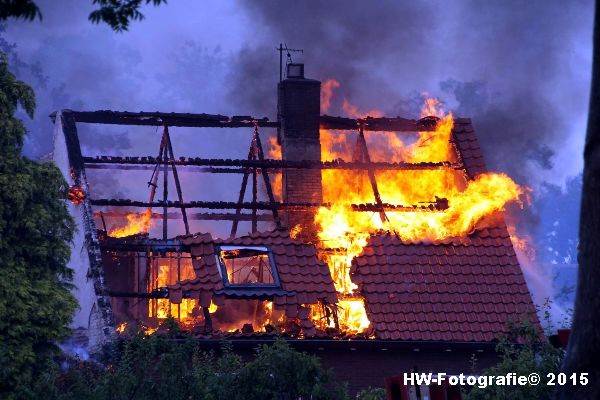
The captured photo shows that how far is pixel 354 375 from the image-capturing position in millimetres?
17719

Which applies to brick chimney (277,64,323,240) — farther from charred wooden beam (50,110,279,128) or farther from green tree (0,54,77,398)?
green tree (0,54,77,398)

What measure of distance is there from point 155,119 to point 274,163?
11.6 feet

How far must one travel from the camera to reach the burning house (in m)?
17.8

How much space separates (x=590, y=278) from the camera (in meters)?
6.45

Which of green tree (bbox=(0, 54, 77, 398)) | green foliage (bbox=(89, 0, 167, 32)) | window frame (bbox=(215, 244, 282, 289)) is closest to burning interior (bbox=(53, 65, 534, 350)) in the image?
window frame (bbox=(215, 244, 282, 289))

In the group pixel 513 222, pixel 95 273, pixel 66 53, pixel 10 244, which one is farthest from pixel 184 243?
pixel 66 53

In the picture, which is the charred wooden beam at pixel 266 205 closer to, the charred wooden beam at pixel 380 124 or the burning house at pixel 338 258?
the burning house at pixel 338 258

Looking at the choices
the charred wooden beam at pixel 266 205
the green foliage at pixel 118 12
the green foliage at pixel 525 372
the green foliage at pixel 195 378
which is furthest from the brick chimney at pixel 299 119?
the green foliage at pixel 118 12

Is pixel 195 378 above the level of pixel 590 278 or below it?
above

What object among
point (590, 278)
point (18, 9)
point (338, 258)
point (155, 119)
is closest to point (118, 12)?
point (18, 9)

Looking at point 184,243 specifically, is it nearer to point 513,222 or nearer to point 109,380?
point 109,380

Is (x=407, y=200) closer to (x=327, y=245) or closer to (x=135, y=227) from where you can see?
(x=327, y=245)

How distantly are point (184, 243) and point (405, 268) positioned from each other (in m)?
4.84

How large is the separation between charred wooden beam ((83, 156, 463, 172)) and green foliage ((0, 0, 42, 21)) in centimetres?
1353
